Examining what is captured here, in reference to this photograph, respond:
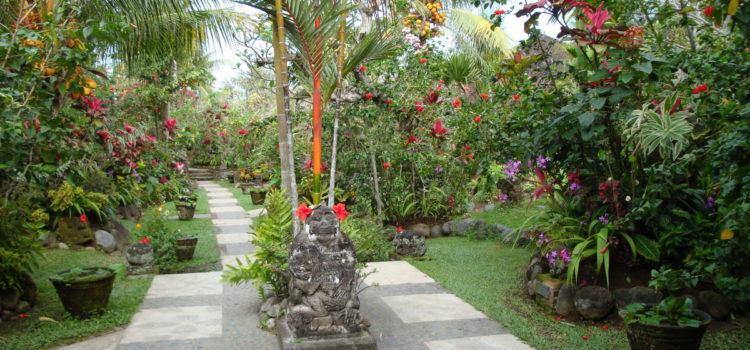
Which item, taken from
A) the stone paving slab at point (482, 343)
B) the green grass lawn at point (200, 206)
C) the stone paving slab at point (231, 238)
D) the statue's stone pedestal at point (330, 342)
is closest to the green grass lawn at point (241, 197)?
the green grass lawn at point (200, 206)

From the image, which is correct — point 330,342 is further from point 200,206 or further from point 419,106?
point 200,206

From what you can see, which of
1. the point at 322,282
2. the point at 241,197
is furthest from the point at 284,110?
the point at 241,197

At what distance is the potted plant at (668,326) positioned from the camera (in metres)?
3.13

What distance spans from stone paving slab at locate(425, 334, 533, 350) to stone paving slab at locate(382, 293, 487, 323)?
0.45 meters

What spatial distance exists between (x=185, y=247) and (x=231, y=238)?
5.08 feet

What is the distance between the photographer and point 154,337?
3.91 m

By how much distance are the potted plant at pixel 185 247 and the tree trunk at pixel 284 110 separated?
2.37 meters

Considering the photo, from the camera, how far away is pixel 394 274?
5.84m

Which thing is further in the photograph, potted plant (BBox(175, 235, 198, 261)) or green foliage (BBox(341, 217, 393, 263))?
potted plant (BBox(175, 235, 198, 261))

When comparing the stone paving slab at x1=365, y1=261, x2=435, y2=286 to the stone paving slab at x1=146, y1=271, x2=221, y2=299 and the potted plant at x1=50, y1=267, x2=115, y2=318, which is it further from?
the potted plant at x1=50, y1=267, x2=115, y2=318

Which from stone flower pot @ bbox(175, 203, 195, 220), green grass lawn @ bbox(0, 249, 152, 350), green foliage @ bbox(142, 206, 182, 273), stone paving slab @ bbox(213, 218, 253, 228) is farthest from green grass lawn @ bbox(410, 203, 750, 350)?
stone flower pot @ bbox(175, 203, 195, 220)

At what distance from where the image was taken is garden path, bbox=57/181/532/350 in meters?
3.83

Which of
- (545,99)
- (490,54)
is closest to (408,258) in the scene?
(545,99)

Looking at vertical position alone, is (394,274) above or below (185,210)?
below
